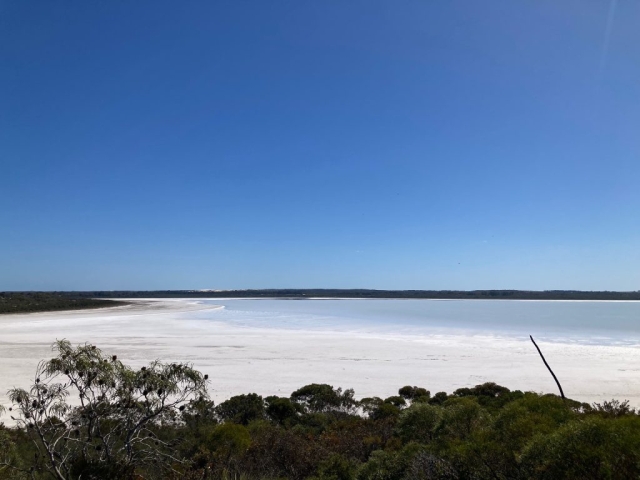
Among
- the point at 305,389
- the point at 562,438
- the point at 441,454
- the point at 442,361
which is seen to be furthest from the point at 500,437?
the point at 442,361

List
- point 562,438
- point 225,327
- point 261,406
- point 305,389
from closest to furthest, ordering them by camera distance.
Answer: point 562,438, point 261,406, point 305,389, point 225,327

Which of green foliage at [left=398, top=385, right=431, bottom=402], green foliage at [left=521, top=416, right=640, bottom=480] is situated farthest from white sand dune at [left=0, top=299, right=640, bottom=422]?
green foliage at [left=521, top=416, right=640, bottom=480]

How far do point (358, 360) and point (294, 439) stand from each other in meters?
14.0

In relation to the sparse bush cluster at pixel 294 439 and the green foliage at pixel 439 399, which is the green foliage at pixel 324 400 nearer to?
the sparse bush cluster at pixel 294 439

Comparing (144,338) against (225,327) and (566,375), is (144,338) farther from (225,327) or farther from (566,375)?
(566,375)

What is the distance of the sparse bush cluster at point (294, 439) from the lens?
456 centimetres

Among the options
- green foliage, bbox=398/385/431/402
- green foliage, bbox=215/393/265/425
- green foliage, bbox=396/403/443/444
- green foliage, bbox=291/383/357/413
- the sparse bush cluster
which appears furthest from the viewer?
green foliage, bbox=398/385/431/402

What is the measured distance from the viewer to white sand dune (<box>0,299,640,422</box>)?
17.1 m

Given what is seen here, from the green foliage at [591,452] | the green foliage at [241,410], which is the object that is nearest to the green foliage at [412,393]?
the green foliage at [241,410]

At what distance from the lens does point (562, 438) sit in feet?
15.0

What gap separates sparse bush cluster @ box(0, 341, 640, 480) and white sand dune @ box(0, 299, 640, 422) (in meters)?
5.53

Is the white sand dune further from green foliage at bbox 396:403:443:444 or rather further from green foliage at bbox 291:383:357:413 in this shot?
green foliage at bbox 396:403:443:444

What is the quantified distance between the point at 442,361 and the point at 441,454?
17.3 metres

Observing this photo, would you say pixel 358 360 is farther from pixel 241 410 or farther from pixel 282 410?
pixel 241 410
